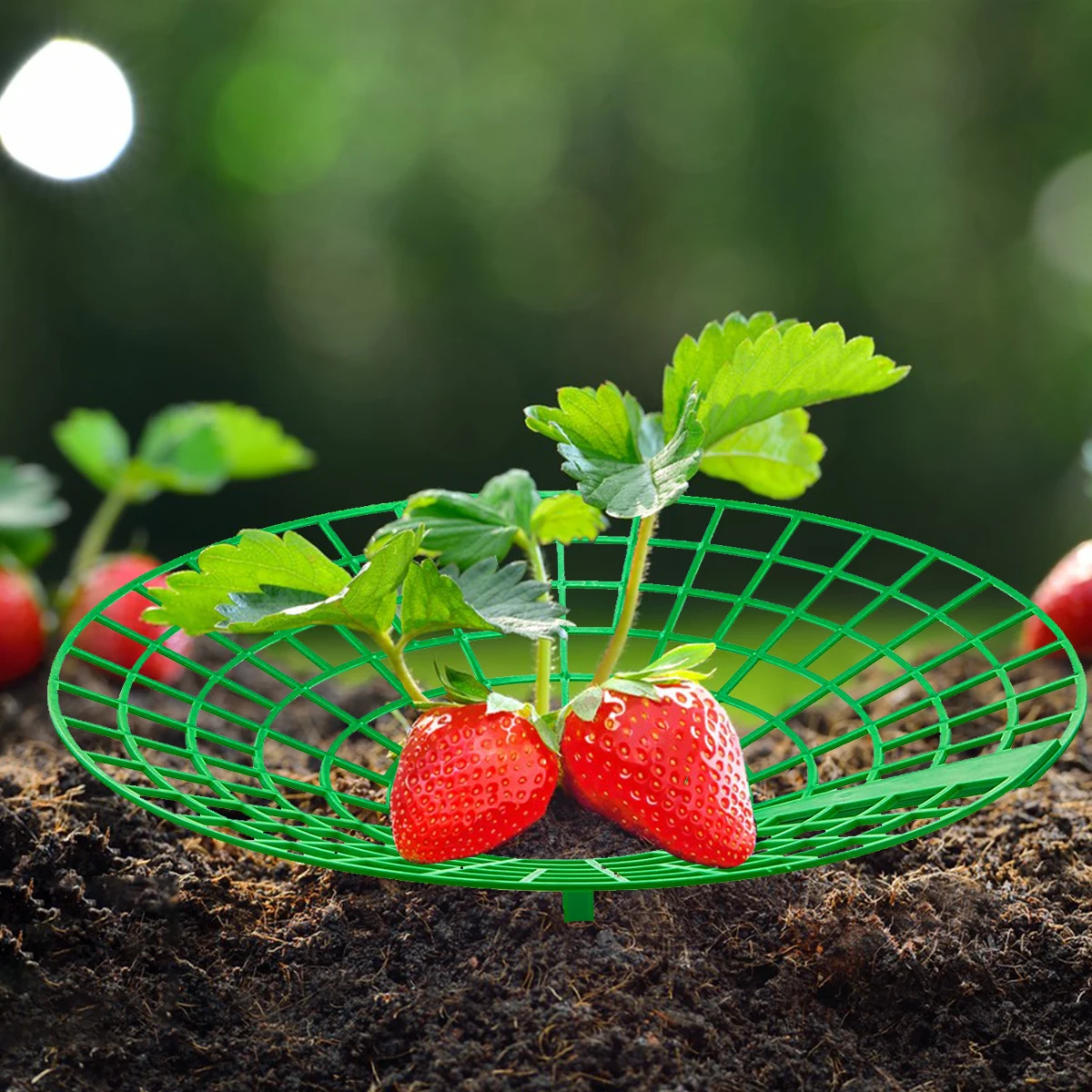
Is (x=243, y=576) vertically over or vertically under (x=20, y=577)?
over

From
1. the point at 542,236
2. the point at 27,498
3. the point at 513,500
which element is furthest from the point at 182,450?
the point at 542,236

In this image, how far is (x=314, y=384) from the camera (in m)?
4.00

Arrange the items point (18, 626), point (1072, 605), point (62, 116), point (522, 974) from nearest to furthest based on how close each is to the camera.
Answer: point (522, 974) < point (1072, 605) < point (18, 626) < point (62, 116)

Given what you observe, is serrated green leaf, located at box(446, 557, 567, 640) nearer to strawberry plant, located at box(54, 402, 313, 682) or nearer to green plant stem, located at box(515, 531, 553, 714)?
green plant stem, located at box(515, 531, 553, 714)

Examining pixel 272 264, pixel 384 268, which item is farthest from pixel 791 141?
pixel 272 264

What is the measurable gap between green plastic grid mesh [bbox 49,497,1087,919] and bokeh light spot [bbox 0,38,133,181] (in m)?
1.50

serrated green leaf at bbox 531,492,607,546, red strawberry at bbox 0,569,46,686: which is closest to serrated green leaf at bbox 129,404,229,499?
red strawberry at bbox 0,569,46,686

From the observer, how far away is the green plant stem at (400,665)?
47.4 inches

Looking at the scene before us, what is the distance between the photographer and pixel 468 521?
126cm

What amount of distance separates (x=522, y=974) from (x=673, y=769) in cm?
21

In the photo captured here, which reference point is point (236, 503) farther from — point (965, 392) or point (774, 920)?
point (774, 920)

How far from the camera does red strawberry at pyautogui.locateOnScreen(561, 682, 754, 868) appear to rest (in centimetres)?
114

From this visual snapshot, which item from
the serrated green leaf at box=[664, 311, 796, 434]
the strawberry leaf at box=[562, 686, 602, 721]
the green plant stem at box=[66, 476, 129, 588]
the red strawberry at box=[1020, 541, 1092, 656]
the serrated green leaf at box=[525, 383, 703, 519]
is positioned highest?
the serrated green leaf at box=[664, 311, 796, 434]

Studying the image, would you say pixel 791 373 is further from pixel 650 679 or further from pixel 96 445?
pixel 96 445
